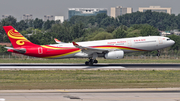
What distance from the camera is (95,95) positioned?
2241cm

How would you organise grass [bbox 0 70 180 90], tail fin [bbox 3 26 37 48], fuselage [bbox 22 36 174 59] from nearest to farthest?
grass [bbox 0 70 180 90] → tail fin [bbox 3 26 37 48] → fuselage [bbox 22 36 174 59]

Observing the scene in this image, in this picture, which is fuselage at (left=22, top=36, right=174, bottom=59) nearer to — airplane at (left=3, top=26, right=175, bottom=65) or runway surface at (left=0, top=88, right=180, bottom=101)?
airplane at (left=3, top=26, right=175, bottom=65)

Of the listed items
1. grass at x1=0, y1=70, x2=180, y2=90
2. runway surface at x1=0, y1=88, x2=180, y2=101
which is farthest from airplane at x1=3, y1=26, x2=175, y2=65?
runway surface at x1=0, y1=88, x2=180, y2=101

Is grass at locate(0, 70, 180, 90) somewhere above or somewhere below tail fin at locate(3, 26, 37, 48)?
below

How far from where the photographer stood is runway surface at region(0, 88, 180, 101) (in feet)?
68.5

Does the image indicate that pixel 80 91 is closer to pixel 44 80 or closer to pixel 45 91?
pixel 45 91

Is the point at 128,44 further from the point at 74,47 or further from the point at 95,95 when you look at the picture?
the point at 95,95

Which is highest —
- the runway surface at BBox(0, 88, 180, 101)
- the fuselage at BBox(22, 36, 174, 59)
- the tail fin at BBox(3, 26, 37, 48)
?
the tail fin at BBox(3, 26, 37, 48)

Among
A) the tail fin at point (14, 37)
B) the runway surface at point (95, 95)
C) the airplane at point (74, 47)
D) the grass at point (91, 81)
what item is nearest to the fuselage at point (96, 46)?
the airplane at point (74, 47)

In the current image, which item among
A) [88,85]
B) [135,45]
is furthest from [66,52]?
[88,85]

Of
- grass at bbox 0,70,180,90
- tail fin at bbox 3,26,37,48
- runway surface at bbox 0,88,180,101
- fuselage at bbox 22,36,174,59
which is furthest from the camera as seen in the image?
fuselage at bbox 22,36,174,59

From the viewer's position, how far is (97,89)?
83.6 ft

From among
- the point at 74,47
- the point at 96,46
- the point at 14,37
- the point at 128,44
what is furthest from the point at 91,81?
the point at 14,37

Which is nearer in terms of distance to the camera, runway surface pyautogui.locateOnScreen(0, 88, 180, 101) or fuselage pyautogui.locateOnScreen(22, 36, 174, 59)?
runway surface pyautogui.locateOnScreen(0, 88, 180, 101)
